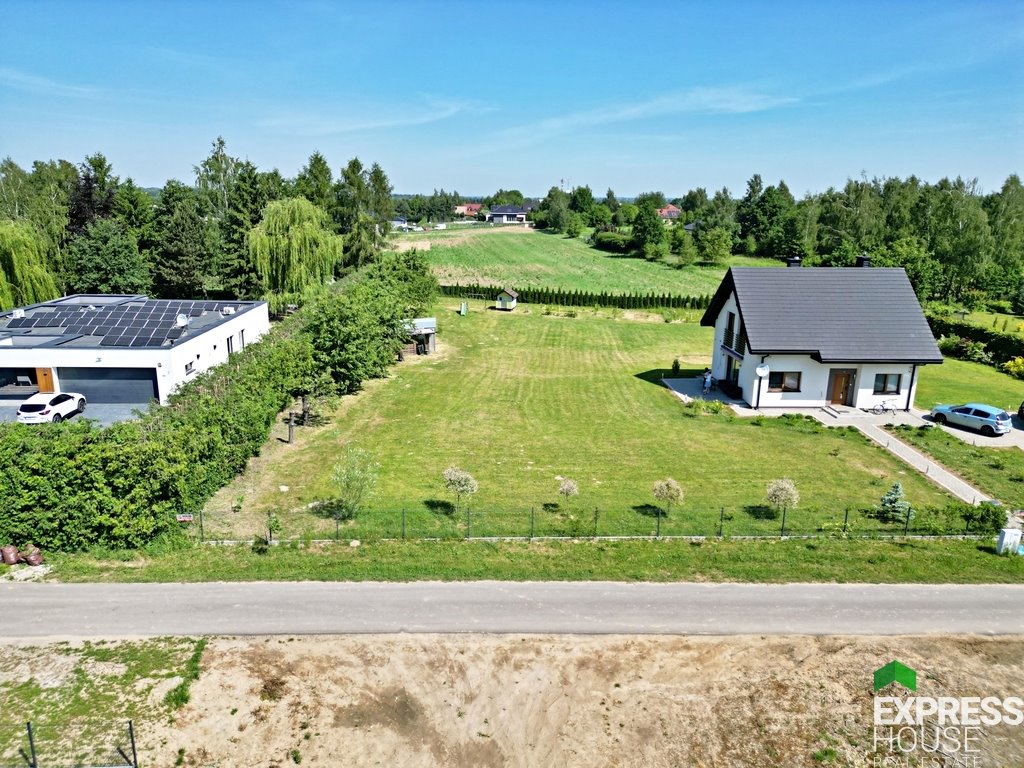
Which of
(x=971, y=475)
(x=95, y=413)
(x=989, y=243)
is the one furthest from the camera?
(x=989, y=243)

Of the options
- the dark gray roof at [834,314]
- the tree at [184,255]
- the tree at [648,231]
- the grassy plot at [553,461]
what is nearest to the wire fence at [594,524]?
the grassy plot at [553,461]

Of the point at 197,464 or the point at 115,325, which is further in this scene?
the point at 115,325

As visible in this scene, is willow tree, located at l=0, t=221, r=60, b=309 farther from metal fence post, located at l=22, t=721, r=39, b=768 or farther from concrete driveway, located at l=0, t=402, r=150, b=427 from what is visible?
metal fence post, located at l=22, t=721, r=39, b=768

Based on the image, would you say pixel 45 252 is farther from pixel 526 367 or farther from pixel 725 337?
pixel 725 337

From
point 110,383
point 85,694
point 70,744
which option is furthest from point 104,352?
point 70,744

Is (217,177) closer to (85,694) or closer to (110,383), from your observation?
(110,383)

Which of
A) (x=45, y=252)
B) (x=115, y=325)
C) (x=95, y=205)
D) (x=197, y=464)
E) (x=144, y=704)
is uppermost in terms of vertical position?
(x=95, y=205)

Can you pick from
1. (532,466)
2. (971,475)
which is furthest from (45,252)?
(971,475)

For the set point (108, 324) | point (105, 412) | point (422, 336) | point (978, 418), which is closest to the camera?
point (978, 418)
